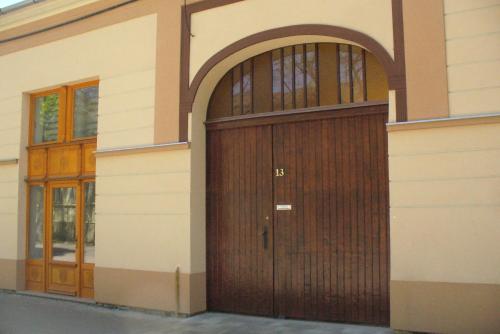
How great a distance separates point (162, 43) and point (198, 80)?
985 mm

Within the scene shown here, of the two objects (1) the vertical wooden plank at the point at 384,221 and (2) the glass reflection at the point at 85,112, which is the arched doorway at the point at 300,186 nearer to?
(1) the vertical wooden plank at the point at 384,221

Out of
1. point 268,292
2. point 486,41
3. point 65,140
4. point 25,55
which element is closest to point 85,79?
point 65,140

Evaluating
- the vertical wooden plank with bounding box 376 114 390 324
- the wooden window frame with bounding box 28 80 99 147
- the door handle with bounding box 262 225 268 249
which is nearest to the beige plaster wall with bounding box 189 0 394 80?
the vertical wooden plank with bounding box 376 114 390 324

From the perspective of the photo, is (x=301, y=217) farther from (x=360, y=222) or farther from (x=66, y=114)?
(x=66, y=114)

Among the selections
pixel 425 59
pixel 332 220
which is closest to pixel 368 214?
pixel 332 220

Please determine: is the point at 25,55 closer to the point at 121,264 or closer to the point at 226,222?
the point at 121,264

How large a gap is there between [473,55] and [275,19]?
2.65m

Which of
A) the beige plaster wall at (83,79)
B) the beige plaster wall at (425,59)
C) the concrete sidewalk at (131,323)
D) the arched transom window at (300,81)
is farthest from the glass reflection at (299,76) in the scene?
the concrete sidewalk at (131,323)

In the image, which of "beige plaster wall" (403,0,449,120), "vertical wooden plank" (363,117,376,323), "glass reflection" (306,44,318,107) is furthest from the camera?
"glass reflection" (306,44,318,107)

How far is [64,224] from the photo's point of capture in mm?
9422

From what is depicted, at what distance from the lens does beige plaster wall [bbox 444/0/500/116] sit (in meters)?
5.64

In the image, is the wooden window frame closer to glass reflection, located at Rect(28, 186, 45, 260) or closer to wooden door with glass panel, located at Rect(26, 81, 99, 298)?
wooden door with glass panel, located at Rect(26, 81, 99, 298)

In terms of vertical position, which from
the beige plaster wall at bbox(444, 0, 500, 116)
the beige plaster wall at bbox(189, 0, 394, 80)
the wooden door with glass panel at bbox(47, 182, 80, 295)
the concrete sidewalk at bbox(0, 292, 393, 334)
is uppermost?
the beige plaster wall at bbox(189, 0, 394, 80)

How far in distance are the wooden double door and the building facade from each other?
0.02 m
